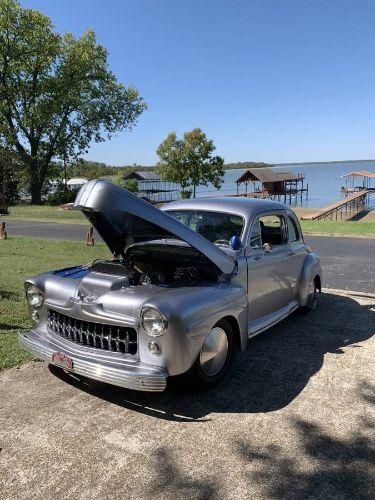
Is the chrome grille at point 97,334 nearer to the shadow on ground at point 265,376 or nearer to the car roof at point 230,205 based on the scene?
the shadow on ground at point 265,376

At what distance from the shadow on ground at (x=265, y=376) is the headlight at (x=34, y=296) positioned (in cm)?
72

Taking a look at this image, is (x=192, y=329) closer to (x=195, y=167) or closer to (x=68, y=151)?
(x=68, y=151)

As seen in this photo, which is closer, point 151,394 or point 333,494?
point 333,494

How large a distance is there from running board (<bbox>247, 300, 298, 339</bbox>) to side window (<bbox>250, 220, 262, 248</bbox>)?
83 cm

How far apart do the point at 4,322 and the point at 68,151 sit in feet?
146

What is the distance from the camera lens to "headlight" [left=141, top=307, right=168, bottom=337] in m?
3.40

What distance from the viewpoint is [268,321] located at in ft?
16.4

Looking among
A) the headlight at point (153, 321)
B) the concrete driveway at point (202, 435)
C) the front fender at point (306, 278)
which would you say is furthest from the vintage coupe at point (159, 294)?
the front fender at point (306, 278)

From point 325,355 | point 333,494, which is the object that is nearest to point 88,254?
point 325,355

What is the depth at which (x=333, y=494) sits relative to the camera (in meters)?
2.67

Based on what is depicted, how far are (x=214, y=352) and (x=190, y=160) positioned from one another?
56.4 meters

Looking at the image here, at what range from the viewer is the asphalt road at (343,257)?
895 centimetres

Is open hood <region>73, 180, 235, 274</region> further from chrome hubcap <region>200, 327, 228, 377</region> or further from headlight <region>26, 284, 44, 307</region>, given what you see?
headlight <region>26, 284, 44, 307</region>

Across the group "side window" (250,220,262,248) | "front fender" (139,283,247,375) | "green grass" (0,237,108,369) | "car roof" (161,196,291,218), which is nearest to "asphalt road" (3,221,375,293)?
"green grass" (0,237,108,369)
